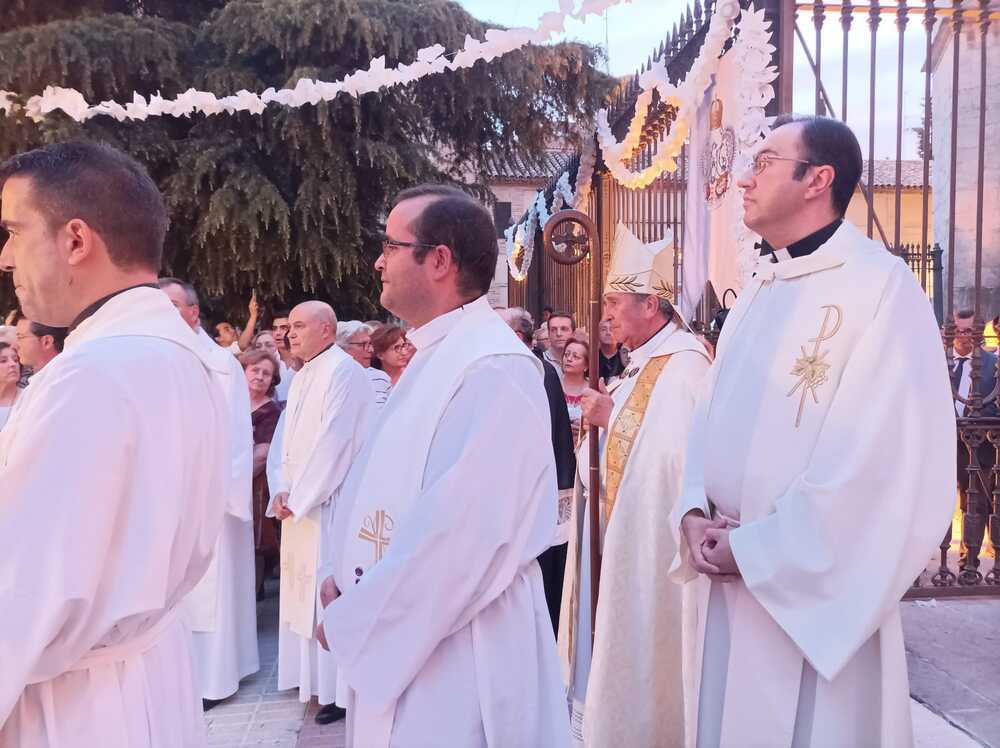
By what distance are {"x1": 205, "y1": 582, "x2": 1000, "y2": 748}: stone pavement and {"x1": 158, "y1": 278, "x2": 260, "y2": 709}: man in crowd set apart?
0.57 ft

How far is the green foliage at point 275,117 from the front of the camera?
1170 centimetres

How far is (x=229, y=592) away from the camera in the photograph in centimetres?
511

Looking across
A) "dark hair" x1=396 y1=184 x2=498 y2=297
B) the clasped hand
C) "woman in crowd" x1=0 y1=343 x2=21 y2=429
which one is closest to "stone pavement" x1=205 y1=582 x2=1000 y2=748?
the clasped hand

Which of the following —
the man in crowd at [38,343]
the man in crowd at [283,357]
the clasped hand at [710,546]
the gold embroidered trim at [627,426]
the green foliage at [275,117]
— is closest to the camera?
the clasped hand at [710,546]

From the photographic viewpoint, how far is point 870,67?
5.64m

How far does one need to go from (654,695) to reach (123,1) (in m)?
14.1

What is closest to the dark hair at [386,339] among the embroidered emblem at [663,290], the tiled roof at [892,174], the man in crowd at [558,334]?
the man in crowd at [558,334]

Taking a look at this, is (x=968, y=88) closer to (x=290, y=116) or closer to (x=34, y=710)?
(x=290, y=116)

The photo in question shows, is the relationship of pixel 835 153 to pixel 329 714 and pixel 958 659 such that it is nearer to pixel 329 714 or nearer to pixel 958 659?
pixel 958 659

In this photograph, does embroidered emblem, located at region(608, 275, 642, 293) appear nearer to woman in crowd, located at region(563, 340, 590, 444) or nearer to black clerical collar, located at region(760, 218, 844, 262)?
black clerical collar, located at region(760, 218, 844, 262)

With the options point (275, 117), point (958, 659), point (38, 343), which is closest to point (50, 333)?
point (38, 343)

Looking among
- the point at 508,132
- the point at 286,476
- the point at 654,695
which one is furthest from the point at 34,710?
the point at 508,132

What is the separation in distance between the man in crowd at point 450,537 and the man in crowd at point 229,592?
9.29 ft

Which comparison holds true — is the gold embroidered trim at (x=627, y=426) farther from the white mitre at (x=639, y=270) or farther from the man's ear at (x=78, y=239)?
the man's ear at (x=78, y=239)
